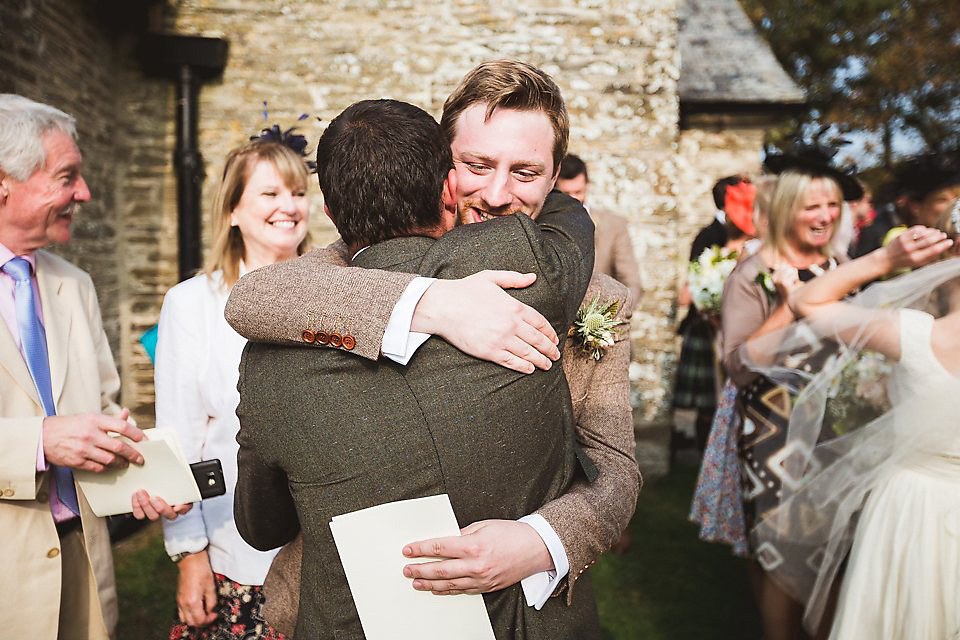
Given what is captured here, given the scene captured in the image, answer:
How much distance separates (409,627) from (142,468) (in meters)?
1.08

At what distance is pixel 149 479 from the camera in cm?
201

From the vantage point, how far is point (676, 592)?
15.1ft

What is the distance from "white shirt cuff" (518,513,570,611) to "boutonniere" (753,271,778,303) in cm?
259

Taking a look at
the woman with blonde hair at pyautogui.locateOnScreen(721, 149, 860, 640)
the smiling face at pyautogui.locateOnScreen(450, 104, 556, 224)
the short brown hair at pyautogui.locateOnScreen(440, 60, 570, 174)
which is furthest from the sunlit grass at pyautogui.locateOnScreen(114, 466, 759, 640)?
the short brown hair at pyautogui.locateOnScreen(440, 60, 570, 174)

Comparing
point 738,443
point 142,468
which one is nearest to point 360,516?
point 142,468

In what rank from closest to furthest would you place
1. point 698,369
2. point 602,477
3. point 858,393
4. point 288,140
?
point 602,477 → point 288,140 → point 858,393 → point 698,369

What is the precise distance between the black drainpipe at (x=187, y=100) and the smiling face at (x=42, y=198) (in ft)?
13.2

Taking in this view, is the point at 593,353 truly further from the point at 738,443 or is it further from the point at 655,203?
the point at 655,203

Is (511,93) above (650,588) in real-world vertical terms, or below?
above

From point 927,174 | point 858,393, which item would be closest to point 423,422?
point 858,393

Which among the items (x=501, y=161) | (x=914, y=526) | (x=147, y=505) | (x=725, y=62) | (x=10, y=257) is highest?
(x=725, y=62)

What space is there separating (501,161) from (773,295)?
2407mm

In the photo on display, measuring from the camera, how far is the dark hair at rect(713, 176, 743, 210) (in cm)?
591

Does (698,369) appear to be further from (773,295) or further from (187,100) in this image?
(187,100)
